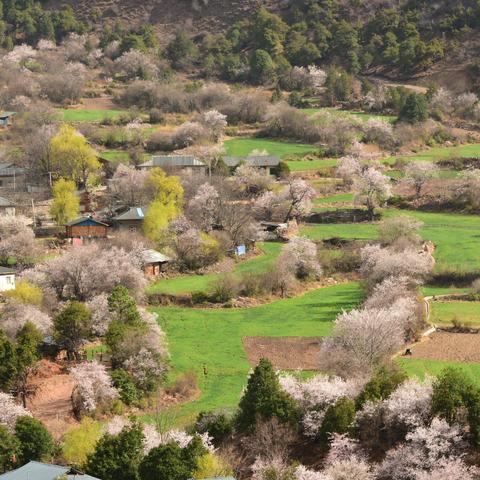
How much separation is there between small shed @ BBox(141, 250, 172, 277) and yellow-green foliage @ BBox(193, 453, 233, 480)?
80.2ft

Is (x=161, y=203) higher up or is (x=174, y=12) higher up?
(x=174, y=12)

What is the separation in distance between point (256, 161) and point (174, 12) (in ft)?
206

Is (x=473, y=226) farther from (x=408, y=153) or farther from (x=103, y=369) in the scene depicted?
(x=103, y=369)

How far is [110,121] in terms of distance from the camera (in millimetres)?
85312

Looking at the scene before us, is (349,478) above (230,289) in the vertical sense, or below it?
above

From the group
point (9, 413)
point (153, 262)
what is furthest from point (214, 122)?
point (9, 413)

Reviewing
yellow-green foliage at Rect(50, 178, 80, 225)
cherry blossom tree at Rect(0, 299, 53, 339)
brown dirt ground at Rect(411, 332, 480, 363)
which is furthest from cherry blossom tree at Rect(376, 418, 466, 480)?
yellow-green foliage at Rect(50, 178, 80, 225)

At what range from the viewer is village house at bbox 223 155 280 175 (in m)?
71.6

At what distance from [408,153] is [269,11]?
47399mm

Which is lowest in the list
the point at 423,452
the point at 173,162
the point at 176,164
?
the point at 176,164

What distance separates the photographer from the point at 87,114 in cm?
8881

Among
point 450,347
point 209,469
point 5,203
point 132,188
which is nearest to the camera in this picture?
point 209,469

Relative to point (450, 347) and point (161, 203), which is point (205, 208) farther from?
point (450, 347)

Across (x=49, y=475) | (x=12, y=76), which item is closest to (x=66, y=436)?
(x=49, y=475)
